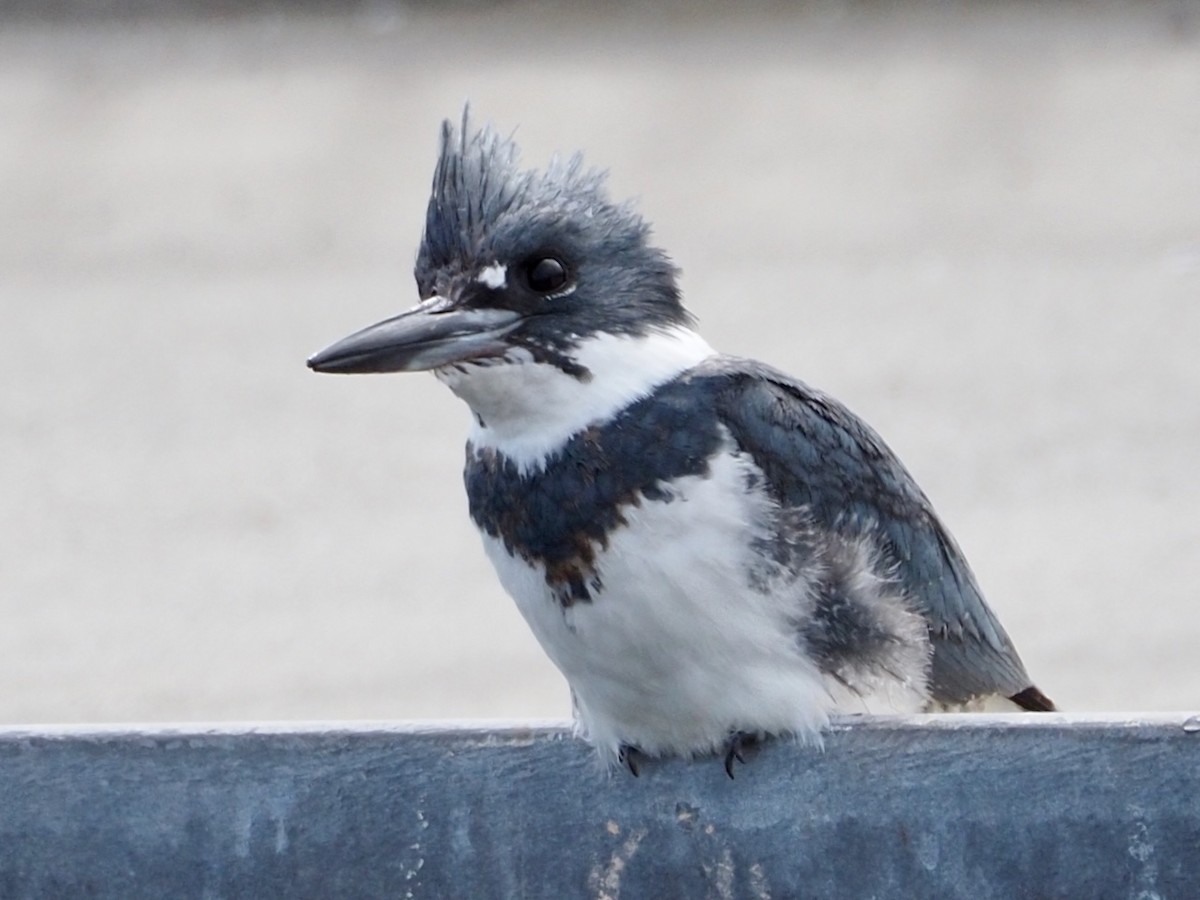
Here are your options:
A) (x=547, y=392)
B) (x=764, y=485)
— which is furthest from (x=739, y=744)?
(x=547, y=392)

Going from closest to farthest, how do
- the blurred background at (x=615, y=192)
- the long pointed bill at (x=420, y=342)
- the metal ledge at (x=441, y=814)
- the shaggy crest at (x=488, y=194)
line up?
the metal ledge at (x=441, y=814), the long pointed bill at (x=420, y=342), the shaggy crest at (x=488, y=194), the blurred background at (x=615, y=192)

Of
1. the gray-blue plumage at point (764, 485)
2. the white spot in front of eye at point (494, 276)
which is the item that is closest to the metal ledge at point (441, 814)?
the gray-blue plumage at point (764, 485)

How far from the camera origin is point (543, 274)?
227 centimetres

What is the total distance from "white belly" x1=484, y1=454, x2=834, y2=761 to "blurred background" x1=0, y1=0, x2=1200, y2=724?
4.41 metres

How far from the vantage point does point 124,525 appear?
7.06 m

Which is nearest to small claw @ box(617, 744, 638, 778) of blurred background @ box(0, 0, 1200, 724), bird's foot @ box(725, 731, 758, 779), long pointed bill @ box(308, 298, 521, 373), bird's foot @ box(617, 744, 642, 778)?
bird's foot @ box(617, 744, 642, 778)

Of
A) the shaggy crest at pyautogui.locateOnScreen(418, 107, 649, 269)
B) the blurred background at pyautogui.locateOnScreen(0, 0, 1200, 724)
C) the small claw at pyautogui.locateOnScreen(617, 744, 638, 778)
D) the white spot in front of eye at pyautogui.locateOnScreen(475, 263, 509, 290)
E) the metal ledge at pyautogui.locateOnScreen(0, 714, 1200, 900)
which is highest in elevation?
the blurred background at pyautogui.locateOnScreen(0, 0, 1200, 724)

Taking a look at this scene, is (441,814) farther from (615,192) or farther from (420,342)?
(615,192)

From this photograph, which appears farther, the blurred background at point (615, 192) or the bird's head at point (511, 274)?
the blurred background at point (615, 192)

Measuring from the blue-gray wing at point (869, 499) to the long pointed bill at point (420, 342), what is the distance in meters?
0.25

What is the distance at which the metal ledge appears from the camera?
193 centimetres

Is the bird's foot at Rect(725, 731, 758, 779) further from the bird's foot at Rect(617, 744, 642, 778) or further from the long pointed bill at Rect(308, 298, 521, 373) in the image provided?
the long pointed bill at Rect(308, 298, 521, 373)

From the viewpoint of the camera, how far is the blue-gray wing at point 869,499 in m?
2.30

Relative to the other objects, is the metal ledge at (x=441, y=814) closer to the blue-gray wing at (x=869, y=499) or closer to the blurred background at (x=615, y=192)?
the blue-gray wing at (x=869, y=499)
